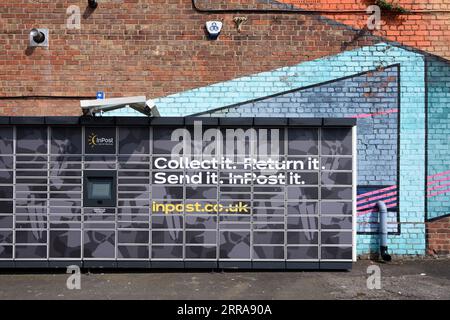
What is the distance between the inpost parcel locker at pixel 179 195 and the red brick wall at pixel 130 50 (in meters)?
1.77

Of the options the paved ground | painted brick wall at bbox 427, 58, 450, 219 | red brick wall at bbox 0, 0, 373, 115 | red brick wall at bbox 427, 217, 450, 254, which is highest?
red brick wall at bbox 0, 0, 373, 115

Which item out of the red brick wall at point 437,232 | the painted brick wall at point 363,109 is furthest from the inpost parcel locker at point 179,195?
the red brick wall at point 437,232

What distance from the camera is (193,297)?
6488mm

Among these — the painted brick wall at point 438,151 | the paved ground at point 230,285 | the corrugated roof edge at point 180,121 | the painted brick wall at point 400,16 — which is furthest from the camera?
the painted brick wall at point 400,16

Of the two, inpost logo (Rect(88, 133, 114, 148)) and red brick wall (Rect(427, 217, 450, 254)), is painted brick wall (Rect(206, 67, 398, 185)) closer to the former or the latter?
red brick wall (Rect(427, 217, 450, 254))

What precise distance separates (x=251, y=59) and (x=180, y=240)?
3.68 m

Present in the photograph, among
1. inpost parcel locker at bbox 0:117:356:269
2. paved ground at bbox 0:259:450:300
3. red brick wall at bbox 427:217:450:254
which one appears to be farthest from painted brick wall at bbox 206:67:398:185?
paved ground at bbox 0:259:450:300

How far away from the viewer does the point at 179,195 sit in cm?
766

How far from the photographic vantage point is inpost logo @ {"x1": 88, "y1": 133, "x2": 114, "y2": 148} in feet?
24.9

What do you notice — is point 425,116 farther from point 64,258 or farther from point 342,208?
point 64,258

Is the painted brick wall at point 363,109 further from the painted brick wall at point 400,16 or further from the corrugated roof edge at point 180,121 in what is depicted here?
the corrugated roof edge at point 180,121

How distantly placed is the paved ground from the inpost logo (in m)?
2.03

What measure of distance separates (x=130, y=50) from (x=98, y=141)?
235cm

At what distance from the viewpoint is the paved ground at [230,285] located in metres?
6.57
